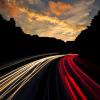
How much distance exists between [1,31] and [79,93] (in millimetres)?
37977

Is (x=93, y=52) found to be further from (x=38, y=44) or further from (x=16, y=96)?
(x=38, y=44)

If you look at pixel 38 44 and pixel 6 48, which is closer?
pixel 6 48

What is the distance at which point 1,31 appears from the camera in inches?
2434

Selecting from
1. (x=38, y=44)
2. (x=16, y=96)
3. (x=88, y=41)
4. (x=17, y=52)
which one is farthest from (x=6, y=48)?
(x=38, y=44)

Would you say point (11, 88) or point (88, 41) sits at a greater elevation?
point (88, 41)

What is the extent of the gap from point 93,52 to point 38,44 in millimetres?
49975

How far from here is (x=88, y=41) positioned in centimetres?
6619

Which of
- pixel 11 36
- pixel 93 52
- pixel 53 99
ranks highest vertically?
pixel 11 36

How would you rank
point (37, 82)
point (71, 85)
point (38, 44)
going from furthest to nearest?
point (38, 44), point (37, 82), point (71, 85)

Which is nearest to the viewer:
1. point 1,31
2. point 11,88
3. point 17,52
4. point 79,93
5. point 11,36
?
point 79,93

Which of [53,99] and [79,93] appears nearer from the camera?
[53,99]

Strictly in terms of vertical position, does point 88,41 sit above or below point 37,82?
above

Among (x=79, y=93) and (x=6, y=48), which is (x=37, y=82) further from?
(x=6, y=48)

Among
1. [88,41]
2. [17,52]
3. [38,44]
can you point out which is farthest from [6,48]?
[38,44]
